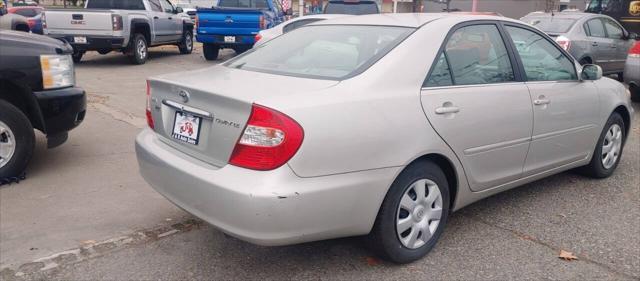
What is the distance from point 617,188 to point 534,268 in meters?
2.15

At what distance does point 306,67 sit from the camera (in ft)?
11.3

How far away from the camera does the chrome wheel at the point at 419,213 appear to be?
323cm

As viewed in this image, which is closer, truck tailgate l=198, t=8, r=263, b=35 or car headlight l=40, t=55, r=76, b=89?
car headlight l=40, t=55, r=76, b=89

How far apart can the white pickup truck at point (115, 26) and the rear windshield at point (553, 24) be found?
8.78m

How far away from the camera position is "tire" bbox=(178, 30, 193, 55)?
53.1ft

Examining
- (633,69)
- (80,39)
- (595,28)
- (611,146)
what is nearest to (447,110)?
(611,146)

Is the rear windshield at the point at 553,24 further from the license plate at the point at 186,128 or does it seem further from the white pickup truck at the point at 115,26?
the license plate at the point at 186,128

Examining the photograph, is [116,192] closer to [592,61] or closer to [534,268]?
[534,268]

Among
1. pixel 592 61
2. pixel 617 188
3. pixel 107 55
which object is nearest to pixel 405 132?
pixel 617 188

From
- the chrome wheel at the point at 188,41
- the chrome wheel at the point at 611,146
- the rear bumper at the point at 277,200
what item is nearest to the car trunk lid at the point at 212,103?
the rear bumper at the point at 277,200

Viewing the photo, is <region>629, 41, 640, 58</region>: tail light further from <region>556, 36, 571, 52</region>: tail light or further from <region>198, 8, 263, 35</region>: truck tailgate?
<region>198, 8, 263, 35</region>: truck tailgate

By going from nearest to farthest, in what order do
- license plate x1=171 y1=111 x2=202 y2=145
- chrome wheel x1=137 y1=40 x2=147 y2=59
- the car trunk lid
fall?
the car trunk lid < license plate x1=171 y1=111 x2=202 y2=145 < chrome wheel x1=137 y1=40 x2=147 y2=59

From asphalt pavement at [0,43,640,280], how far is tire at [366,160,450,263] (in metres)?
0.12

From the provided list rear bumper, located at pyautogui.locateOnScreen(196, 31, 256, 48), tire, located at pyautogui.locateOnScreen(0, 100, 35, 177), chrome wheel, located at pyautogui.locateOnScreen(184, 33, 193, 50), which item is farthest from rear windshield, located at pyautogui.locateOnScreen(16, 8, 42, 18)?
tire, located at pyautogui.locateOnScreen(0, 100, 35, 177)
